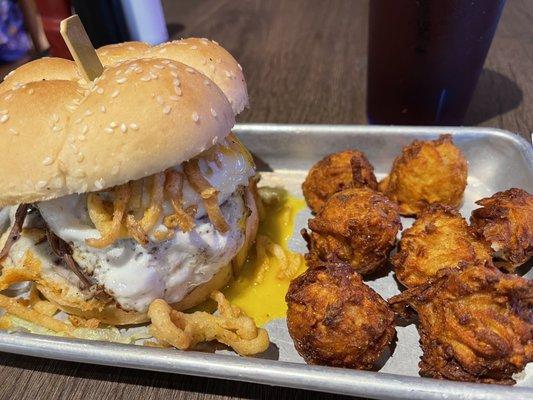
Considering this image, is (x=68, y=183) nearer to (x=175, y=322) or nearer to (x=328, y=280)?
(x=175, y=322)

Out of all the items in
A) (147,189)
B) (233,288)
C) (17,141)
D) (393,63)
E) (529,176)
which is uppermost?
(17,141)

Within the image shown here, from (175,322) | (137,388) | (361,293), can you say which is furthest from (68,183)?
(361,293)

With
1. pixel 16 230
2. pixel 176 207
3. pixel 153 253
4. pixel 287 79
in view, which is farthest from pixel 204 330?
pixel 287 79

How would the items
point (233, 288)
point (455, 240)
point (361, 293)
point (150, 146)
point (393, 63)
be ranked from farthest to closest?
point (393, 63) < point (233, 288) < point (455, 240) < point (361, 293) < point (150, 146)

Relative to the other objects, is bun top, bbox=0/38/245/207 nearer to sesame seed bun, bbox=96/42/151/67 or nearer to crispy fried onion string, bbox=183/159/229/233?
crispy fried onion string, bbox=183/159/229/233

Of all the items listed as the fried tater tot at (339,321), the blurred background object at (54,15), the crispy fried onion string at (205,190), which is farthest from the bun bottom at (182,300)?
the blurred background object at (54,15)

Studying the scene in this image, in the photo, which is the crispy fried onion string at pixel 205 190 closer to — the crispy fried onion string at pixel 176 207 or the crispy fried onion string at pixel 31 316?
the crispy fried onion string at pixel 176 207

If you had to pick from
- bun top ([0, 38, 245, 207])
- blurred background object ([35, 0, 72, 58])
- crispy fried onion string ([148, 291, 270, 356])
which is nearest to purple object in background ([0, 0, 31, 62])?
blurred background object ([35, 0, 72, 58])
